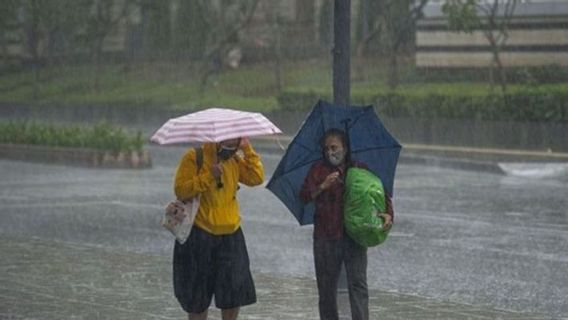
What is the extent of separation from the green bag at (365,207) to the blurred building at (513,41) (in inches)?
1163

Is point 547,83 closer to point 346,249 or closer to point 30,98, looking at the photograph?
point 30,98

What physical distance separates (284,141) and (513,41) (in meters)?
8.81

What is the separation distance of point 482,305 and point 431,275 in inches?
72.9

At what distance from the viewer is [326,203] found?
31.2 ft

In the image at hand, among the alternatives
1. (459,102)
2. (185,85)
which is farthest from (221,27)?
(459,102)

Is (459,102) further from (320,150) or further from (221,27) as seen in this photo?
(320,150)

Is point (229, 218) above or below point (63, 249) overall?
above

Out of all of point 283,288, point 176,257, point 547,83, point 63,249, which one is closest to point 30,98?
point 547,83

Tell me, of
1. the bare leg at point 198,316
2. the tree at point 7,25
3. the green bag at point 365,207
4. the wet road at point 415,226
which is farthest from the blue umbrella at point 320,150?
the tree at point 7,25

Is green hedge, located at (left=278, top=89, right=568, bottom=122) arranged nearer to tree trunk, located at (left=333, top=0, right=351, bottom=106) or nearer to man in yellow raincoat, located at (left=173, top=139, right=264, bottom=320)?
tree trunk, located at (left=333, top=0, right=351, bottom=106)

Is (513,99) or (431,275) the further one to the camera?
(513,99)

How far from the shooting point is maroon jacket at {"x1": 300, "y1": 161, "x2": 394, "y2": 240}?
372 inches

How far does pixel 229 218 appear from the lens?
9.60 meters

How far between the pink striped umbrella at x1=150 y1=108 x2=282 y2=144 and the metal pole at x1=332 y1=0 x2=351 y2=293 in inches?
68.4
